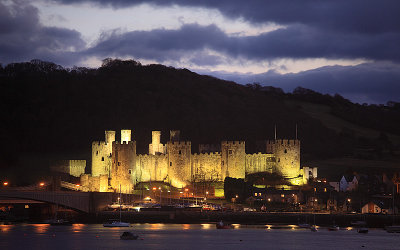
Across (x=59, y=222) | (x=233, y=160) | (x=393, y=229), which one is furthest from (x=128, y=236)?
(x=233, y=160)

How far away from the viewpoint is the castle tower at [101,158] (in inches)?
3374

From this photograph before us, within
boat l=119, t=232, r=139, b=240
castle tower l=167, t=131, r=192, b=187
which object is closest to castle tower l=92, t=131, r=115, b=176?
castle tower l=167, t=131, r=192, b=187

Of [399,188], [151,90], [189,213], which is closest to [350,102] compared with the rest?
[151,90]

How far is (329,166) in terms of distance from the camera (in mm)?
104062

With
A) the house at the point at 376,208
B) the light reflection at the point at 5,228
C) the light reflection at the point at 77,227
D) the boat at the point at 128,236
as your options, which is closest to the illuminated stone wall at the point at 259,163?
the house at the point at 376,208

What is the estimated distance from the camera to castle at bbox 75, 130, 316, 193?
81.4 metres

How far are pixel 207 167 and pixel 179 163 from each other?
8.38 ft

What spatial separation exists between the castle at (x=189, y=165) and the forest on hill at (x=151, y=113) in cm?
1576

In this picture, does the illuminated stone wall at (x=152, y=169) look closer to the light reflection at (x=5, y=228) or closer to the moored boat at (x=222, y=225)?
the moored boat at (x=222, y=225)

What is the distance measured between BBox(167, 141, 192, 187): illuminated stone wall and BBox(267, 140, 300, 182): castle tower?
311 inches

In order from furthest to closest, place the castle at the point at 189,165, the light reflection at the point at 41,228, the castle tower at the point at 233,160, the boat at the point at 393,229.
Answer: the castle tower at the point at 233,160, the castle at the point at 189,165, the boat at the point at 393,229, the light reflection at the point at 41,228

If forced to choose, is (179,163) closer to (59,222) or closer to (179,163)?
(179,163)

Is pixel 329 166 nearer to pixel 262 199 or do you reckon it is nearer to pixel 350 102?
pixel 262 199

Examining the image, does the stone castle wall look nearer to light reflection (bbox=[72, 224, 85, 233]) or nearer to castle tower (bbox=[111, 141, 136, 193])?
castle tower (bbox=[111, 141, 136, 193])
